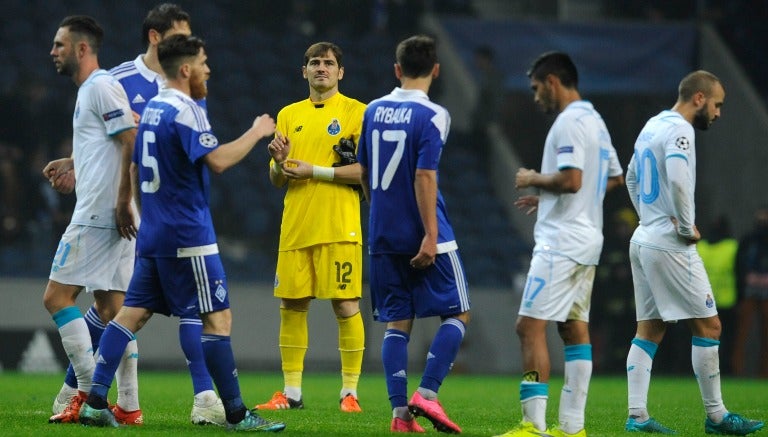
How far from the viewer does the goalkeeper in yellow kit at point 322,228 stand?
8703 millimetres

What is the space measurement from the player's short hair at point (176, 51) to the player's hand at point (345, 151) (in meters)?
2.02

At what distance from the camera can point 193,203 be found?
6.75 meters

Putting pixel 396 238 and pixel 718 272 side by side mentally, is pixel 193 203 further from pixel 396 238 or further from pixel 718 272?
pixel 718 272

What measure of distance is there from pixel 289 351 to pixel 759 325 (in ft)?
34.8

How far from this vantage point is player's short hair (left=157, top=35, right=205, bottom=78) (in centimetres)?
673

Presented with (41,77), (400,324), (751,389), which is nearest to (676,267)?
(400,324)

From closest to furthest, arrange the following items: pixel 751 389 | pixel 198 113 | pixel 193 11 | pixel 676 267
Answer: pixel 198 113 < pixel 676 267 < pixel 751 389 < pixel 193 11

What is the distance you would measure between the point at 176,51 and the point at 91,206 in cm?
127

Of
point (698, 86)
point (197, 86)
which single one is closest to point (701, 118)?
point (698, 86)

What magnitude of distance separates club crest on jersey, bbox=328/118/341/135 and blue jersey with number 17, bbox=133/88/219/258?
6.64 feet

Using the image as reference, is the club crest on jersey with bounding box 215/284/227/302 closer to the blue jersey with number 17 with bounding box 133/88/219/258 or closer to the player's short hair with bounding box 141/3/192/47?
the blue jersey with number 17 with bounding box 133/88/219/258

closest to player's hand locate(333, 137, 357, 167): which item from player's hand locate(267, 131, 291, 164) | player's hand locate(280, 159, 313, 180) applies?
player's hand locate(280, 159, 313, 180)

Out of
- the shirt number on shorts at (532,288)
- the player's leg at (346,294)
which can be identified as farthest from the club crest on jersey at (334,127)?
the shirt number on shorts at (532,288)

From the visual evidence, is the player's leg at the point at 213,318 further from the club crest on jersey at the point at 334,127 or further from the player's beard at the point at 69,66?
the club crest on jersey at the point at 334,127
